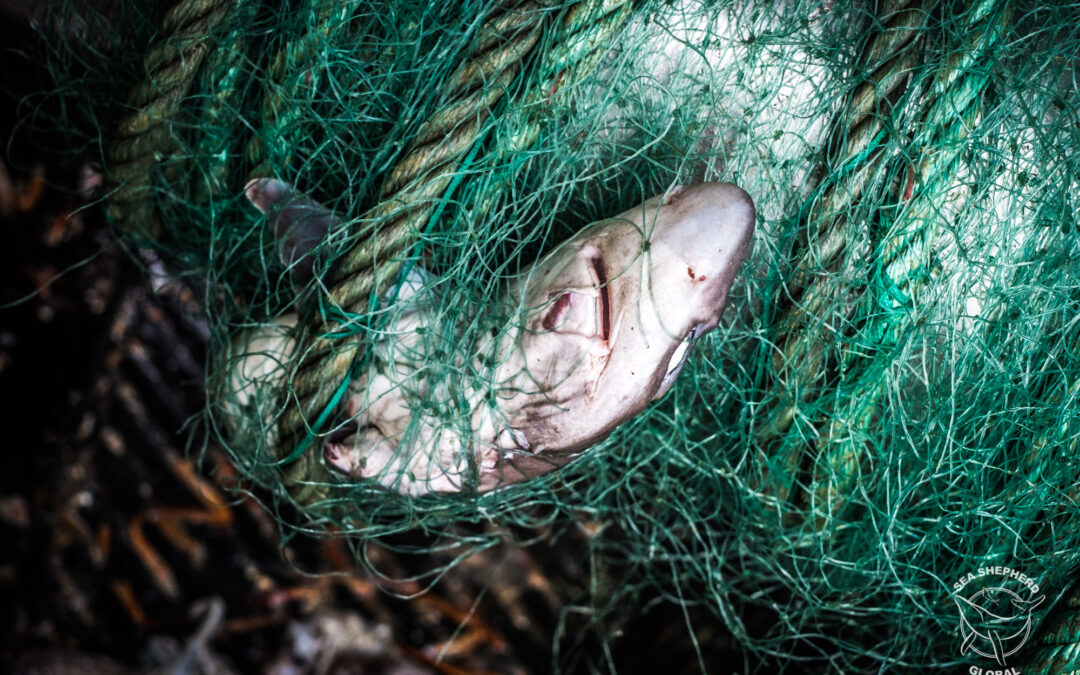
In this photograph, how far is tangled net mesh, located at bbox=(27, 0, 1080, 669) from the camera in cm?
69

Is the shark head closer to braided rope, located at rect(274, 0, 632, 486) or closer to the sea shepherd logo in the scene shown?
braided rope, located at rect(274, 0, 632, 486)

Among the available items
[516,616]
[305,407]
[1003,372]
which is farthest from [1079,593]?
[516,616]

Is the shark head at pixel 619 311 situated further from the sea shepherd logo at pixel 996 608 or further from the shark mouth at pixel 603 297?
the sea shepherd logo at pixel 996 608

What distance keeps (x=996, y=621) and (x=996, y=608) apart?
3 centimetres

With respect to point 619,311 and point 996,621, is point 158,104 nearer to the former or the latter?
point 619,311

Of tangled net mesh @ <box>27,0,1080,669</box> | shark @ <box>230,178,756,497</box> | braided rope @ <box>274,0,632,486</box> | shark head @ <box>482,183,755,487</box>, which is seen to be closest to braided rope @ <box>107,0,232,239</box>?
tangled net mesh @ <box>27,0,1080,669</box>

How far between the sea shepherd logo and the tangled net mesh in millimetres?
16

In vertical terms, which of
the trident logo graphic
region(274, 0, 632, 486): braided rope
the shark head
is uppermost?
region(274, 0, 632, 486): braided rope

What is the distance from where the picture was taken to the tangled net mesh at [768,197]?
0.69 meters

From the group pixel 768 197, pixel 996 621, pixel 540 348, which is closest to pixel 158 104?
pixel 540 348

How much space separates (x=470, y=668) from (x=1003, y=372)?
91 centimetres

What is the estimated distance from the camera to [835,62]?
2.36 feet

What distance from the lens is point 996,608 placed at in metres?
0.81

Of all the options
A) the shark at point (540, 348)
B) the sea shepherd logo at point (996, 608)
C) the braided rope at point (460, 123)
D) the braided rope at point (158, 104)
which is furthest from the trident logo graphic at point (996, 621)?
the braided rope at point (158, 104)
